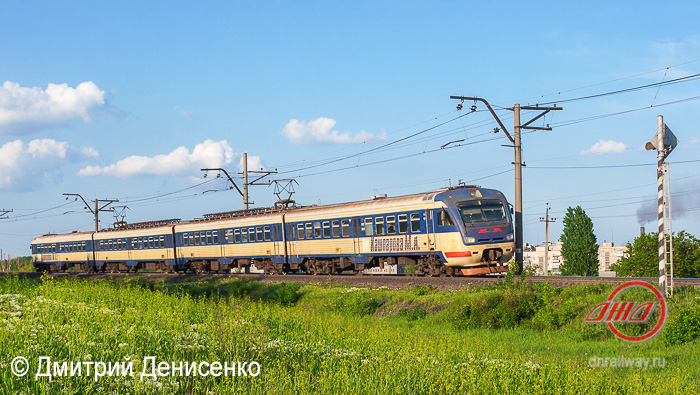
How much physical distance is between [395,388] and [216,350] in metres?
3.08

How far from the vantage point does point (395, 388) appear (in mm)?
9477

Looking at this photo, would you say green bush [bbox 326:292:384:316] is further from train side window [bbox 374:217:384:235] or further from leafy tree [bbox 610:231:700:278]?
leafy tree [bbox 610:231:700:278]

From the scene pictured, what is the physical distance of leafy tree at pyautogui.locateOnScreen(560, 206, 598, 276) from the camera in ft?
275

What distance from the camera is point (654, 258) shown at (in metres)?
74.4

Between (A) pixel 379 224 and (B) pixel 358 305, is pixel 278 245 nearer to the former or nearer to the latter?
(A) pixel 379 224

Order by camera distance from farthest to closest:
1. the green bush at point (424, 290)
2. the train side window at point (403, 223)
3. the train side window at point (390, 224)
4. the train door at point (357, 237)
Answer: the train door at point (357, 237) < the train side window at point (390, 224) < the train side window at point (403, 223) < the green bush at point (424, 290)

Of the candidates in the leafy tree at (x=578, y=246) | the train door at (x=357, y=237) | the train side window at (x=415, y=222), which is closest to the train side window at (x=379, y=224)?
the train door at (x=357, y=237)

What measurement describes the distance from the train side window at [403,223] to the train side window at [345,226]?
3.74 metres

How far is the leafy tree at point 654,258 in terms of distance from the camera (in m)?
69.2

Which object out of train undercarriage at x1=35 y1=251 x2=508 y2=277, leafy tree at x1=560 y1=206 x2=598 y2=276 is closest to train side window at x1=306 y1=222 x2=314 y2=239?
train undercarriage at x1=35 y1=251 x2=508 y2=277

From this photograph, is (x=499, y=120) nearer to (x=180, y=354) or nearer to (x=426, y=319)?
(x=426, y=319)

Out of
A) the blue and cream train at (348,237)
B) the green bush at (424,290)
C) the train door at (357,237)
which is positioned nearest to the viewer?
the green bush at (424,290)

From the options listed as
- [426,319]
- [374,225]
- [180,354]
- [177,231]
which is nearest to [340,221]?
[374,225]

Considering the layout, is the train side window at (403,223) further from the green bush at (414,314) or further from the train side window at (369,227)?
the green bush at (414,314)
